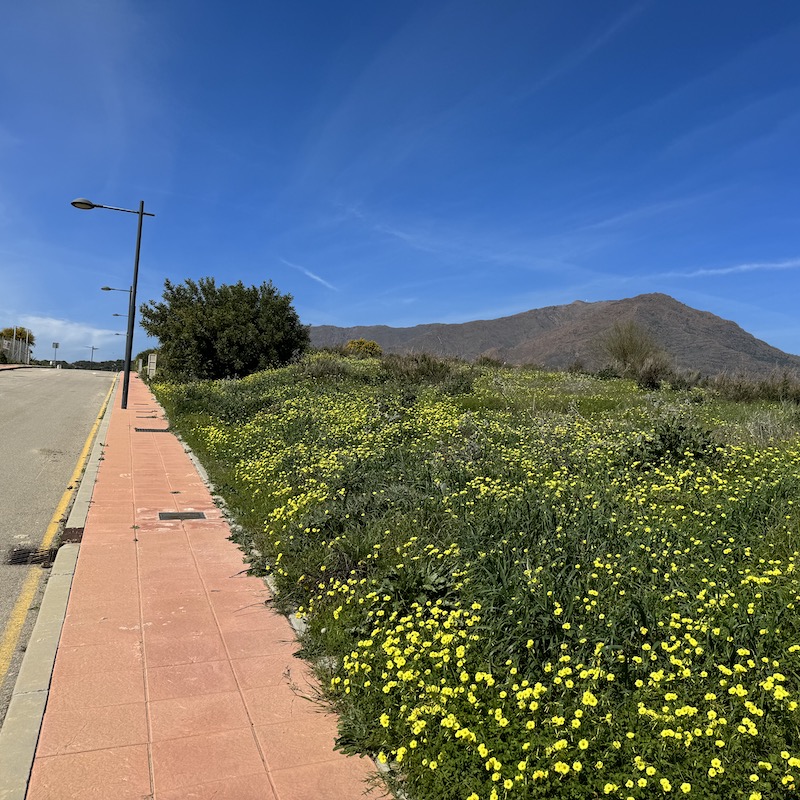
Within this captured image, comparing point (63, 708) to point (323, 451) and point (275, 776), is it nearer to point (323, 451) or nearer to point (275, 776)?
point (275, 776)

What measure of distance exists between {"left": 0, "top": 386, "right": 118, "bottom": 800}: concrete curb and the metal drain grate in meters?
1.57

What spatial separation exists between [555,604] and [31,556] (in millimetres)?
5235

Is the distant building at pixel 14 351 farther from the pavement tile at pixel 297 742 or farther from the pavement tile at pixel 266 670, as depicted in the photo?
the pavement tile at pixel 297 742

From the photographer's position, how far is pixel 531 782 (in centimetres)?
269

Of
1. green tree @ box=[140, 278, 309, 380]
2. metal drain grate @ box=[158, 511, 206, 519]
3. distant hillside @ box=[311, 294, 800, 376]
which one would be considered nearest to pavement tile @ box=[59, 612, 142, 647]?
metal drain grate @ box=[158, 511, 206, 519]

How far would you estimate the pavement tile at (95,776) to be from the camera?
2.80 m

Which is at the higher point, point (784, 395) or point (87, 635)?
point (784, 395)

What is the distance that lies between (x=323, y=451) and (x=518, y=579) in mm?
5435

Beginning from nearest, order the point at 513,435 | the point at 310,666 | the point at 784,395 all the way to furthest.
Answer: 1. the point at 310,666
2. the point at 513,435
3. the point at 784,395

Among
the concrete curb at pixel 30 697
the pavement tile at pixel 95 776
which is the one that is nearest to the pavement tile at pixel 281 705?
the pavement tile at pixel 95 776

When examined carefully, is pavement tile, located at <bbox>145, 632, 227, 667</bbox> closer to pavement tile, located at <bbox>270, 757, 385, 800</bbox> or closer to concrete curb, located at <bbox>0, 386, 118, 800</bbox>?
concrete curb, located at <bbox>0, 386, 118, 800</bbox>

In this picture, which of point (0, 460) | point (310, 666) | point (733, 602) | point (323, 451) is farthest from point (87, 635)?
point (0, 460)

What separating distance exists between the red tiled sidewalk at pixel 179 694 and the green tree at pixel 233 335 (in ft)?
70.7

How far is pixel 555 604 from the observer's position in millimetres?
3873
